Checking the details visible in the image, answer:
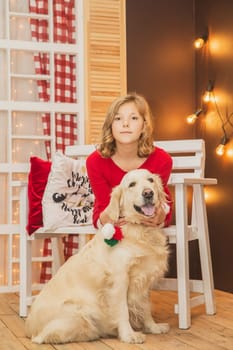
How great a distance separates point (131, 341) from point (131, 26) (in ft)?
8.48

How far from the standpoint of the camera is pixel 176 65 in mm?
4594

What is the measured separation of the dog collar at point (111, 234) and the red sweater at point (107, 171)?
0.24 meters

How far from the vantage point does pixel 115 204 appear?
8.97 feet

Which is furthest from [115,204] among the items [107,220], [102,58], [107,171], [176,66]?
[176,66]

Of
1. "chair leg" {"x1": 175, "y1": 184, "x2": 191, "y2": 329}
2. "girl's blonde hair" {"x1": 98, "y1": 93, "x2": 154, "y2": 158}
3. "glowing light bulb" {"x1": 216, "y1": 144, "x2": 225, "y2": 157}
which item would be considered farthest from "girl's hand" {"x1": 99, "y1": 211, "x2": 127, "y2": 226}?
"glowing light bulb" {"x1": 216, "y1": 144, "x2": 225, "y2": 157}

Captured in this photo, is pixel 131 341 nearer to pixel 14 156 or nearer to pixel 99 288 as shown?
pixel 99 288

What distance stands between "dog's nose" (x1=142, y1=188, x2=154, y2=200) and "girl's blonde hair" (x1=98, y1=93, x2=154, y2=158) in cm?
35

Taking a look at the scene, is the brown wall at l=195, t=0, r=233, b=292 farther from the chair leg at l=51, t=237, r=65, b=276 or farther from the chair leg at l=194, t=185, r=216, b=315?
the chair leg at l=51, t=237, r=65, b=276

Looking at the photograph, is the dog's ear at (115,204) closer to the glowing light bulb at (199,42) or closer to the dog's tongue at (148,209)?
the dog's tongue at (148,209)

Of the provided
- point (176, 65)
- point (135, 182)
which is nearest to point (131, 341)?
point (135, 182)

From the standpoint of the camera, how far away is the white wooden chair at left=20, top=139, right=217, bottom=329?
3.04 m

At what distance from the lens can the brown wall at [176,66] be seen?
4305mm

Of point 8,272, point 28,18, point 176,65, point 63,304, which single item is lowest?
point 8,272

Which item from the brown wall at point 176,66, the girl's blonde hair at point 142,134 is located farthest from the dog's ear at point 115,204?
the brown wall at point 176,66
